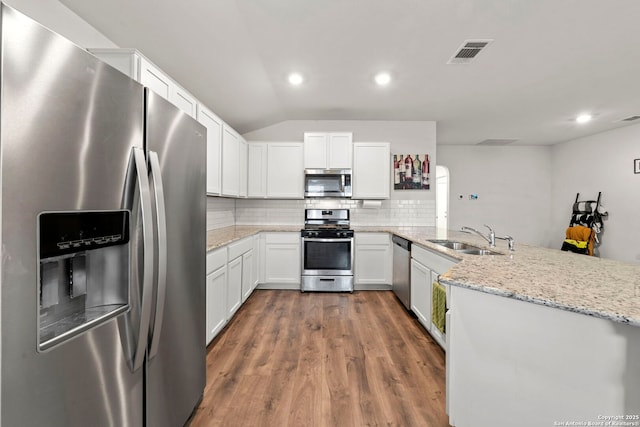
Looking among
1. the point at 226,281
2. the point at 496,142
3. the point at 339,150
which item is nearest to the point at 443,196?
the point at 496,142

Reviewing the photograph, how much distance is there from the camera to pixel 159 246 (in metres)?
1.12

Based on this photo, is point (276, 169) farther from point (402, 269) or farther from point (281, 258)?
point (402, 269)

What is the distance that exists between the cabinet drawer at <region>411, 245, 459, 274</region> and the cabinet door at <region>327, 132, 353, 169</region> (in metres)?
1.64

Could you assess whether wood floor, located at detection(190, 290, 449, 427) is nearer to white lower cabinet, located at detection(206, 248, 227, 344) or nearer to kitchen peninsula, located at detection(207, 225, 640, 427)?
white lower cabinet, located at detection(206, 248, 227, 344)

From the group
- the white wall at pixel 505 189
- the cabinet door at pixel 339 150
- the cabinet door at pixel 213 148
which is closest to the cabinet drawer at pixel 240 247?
the cabinet door at pixel 213 148

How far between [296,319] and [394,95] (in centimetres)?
286

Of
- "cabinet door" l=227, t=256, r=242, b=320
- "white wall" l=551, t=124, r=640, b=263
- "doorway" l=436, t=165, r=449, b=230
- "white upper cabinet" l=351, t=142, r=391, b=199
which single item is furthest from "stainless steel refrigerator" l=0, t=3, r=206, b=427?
"white wall" l=551, t=124, r=640, b=263

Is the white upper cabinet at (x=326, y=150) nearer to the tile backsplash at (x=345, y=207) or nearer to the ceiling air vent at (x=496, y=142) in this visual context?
the tile backsplash at (x=345, y=207)

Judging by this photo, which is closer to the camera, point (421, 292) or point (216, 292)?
point (216, 292)

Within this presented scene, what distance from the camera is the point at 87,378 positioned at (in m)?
0.86

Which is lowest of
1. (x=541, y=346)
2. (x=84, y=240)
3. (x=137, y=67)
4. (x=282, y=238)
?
(x=541, y=346)

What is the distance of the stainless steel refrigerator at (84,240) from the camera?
66 cm

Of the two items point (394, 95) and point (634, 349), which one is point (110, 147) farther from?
point (394, 95)

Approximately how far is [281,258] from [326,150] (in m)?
1.65
